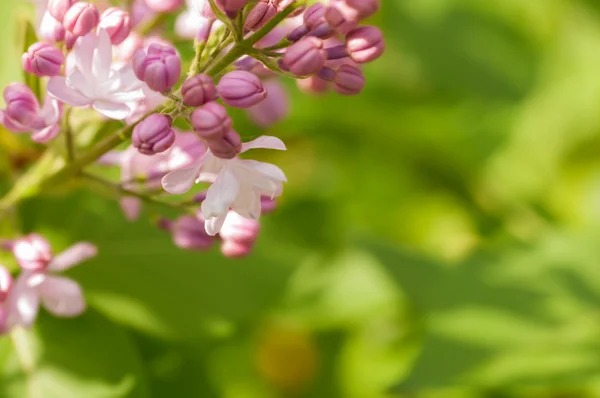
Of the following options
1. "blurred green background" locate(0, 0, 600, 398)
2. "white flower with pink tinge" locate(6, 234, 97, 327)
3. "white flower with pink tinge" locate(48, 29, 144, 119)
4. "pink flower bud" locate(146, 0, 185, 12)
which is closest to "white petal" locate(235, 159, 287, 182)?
"white flower with pink tinge" locate(48, 29, 144, 119)

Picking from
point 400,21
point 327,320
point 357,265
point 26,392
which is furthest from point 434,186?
point 26,392

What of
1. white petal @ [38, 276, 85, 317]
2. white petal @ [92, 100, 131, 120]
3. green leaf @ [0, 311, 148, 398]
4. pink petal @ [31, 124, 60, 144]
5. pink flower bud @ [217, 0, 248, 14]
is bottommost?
green leaf @ [0, 311, 148, 398]

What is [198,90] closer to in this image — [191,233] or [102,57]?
[102,57]

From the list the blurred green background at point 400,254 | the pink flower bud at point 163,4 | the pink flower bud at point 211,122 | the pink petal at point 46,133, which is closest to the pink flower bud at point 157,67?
the pink flower bud at point 211,122

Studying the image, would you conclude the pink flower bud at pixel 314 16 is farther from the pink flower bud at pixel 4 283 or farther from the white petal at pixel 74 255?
the pink flower bud at pixel 4 283

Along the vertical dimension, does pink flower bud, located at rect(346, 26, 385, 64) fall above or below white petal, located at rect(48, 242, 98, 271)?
above

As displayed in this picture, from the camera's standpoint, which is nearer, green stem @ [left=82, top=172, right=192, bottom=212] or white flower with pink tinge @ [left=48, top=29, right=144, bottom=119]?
white flower with pink tinge @ [left=48, top=29, right=144, bottom=119]

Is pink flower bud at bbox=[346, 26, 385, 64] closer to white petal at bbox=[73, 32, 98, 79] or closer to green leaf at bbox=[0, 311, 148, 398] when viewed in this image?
white petal at bbox=[73, 32, 98, 79]

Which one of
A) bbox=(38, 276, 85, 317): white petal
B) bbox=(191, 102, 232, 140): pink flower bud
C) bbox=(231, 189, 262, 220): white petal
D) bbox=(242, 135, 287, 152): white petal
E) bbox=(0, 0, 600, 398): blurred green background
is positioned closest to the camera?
bbox=(191, 102, 232, 140): pink flower bud
